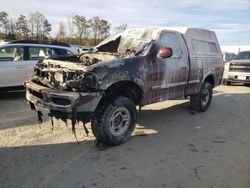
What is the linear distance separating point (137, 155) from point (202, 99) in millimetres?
3865

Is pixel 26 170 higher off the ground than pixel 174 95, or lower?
lower

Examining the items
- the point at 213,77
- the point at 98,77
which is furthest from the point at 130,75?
the point at 213,77

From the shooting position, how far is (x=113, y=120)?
17.4 ft

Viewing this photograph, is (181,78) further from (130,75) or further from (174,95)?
(130,75)

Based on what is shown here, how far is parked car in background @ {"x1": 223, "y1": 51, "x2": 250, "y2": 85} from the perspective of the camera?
1360 centimetres

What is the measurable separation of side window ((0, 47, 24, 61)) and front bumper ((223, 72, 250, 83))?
9389mm

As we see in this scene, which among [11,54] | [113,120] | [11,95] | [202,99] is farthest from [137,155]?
[11,95]

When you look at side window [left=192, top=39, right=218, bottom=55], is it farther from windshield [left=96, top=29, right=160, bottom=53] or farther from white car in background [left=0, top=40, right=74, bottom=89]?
white car in background [left=0, top=40, right=74, bottom=89]

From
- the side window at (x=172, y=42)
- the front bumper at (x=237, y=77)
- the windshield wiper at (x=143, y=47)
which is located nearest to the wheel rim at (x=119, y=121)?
the windshield wiper at (x=143, y=47)

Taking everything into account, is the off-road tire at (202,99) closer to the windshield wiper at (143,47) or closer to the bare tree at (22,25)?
the windshield wiper at (143,47)

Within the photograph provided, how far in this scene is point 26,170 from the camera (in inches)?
167

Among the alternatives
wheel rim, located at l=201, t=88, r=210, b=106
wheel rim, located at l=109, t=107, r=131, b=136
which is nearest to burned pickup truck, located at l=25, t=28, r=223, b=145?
wheel rim, located at l=109, t=107, r=131, b=136

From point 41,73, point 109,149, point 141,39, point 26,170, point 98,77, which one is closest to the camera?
point 26,170

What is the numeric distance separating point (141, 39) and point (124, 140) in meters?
2.29
